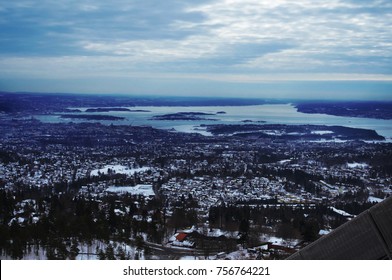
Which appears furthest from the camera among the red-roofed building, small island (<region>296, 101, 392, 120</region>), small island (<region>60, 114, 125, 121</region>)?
small island (<region>60, 114, 125, 121</region>)

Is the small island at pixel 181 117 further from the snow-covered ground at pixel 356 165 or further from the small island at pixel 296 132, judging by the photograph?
the snow-covered ground at pixel 356 165

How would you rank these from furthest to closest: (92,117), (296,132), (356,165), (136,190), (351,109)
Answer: (92,117), (296,132), (356,165), (351,109), (136,190)

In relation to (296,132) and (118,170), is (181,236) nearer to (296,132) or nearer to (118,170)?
(118,170)

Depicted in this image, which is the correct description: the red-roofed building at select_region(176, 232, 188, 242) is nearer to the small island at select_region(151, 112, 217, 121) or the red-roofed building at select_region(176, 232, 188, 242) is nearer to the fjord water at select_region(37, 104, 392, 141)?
the fjord water at select_region(37, 104, 392, 141)

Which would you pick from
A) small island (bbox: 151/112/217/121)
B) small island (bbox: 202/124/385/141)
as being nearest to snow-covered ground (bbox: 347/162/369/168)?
small island (bbox: 202/124/385/141)

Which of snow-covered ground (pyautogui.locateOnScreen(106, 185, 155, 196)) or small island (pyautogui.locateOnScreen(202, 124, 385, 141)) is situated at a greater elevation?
small island (pyautogui.locateOnScreen(202, 124, 385, 141))

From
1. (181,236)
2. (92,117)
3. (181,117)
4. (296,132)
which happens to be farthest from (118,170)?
(296,132)

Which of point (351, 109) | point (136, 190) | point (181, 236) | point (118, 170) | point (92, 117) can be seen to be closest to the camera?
point (181, 236)
